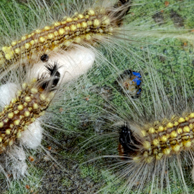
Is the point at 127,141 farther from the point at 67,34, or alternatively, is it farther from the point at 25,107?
the point at 67,34

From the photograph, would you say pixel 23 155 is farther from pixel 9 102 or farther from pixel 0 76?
pixel 0 76

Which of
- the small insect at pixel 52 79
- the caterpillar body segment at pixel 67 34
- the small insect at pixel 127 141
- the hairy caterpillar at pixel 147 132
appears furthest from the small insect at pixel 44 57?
the small insect at pixel 127 141

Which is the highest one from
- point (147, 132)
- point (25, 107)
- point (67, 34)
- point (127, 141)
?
point (67, 34)

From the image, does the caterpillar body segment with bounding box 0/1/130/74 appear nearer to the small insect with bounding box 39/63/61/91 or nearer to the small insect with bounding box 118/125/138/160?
the small insect with bounding box 39/63/61/91

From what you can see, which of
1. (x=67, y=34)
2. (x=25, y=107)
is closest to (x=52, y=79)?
(x=25, y=107)

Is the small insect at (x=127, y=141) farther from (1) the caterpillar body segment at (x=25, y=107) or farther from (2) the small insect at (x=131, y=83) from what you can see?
(1) the caterpillar body segment at (x=25, y=107)

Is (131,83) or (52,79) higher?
(131,83)

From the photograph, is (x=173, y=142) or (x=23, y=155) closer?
(x=173, y=142)

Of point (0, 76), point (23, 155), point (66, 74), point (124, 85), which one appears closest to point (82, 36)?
point (66, 74)
